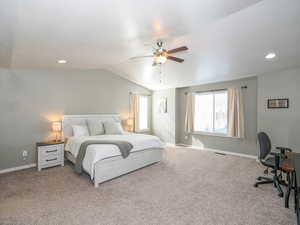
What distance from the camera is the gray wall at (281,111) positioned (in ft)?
12.2

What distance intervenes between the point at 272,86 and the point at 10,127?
6.40 metres

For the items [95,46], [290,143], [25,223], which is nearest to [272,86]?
[290,143]

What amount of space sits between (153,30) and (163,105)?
4354mm

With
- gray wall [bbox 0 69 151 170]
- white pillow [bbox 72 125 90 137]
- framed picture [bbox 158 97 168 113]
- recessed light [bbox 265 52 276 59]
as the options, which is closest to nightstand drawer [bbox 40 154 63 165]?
gray wall [bbox 0 69 151 170]

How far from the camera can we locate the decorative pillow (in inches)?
177

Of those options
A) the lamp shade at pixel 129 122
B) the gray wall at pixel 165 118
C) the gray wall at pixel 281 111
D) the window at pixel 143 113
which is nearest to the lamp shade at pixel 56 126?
the lamp shade at pixel 129 122

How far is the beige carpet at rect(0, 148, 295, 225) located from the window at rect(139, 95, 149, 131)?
3.07 metres

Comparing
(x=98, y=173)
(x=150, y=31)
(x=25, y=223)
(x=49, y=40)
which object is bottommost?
(x=25, y=223)

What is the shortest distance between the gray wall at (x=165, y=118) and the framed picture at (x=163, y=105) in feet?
0.35

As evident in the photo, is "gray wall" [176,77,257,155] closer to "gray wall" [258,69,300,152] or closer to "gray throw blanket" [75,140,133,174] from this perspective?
"gray wall" [258,69,300,152]

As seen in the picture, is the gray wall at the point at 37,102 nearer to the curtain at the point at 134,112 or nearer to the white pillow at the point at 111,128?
the white pillow at the point at 111,128

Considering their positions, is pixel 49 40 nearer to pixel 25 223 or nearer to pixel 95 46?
pixel 95 46

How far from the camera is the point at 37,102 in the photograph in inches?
158

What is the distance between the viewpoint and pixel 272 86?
405 cm
